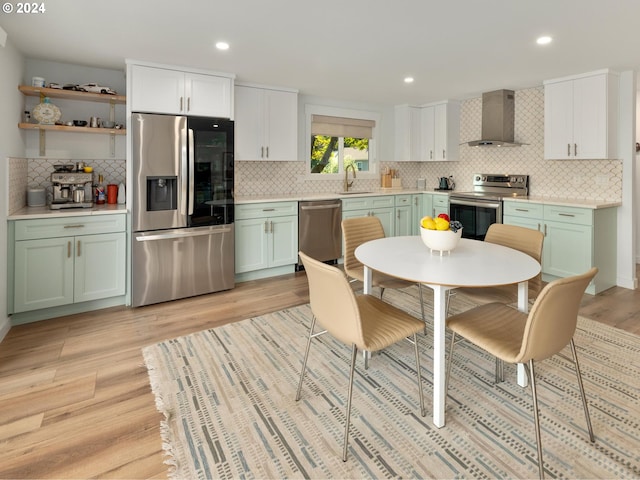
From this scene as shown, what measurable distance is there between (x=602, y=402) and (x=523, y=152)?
3.79 metres

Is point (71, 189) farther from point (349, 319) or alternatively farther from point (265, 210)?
point (349, 319)

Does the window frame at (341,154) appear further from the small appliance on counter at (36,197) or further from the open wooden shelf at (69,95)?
the small appliance on counter at (36,197)

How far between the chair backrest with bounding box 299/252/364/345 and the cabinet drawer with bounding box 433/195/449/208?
162 inches

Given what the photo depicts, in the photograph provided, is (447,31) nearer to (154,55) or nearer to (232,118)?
(232,118)

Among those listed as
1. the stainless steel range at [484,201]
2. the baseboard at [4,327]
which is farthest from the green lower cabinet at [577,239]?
the baseboard at [4,327]

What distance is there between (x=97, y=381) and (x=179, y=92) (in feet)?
9.00

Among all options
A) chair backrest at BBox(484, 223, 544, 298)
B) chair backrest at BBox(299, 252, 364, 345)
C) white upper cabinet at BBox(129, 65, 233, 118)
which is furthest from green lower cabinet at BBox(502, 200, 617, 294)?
white upper cabinet at BBox(129, 65, 233, 118)

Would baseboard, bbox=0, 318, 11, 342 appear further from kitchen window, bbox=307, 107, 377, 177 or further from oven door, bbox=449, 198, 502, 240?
oven door, bbox=449, 198, 502, 240

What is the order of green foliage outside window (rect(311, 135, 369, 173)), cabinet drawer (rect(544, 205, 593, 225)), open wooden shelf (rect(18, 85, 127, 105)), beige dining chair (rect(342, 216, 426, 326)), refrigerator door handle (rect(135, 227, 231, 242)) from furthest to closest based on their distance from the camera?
green foliage outside window (rect(311, 135, 369, 173)) → cabinet drawer (rect(544, 205, 593, 225)) → refrigerator door handle (rect(135, 227, 231, 242)) → open wooden shelf (rect(18, 85, 127, 105)) → beige dining chair (rect(342, 216, 426, 326))

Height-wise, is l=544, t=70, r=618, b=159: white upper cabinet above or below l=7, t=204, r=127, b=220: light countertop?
above

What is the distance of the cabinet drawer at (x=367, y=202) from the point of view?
539 cm

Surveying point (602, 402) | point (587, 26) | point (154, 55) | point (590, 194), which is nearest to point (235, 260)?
point (154, 55)

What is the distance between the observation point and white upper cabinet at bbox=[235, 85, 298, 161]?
469 cm

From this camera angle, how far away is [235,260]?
452 cm
